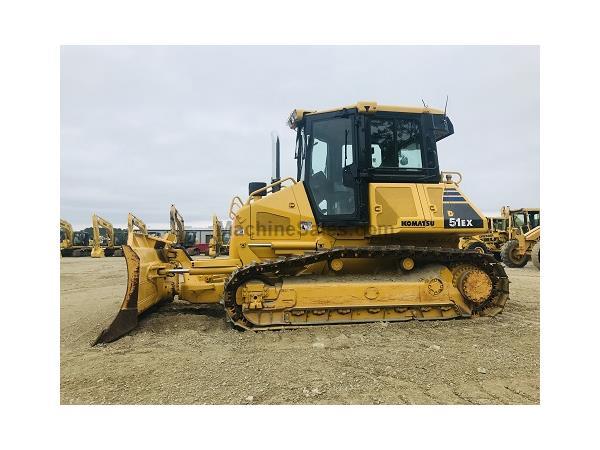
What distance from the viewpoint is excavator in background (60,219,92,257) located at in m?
27.5

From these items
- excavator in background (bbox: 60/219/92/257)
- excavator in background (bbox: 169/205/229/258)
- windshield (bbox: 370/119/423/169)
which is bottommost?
excavator in background (bbox: 60/219/92/257)

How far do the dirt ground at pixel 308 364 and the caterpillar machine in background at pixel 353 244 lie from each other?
31cm

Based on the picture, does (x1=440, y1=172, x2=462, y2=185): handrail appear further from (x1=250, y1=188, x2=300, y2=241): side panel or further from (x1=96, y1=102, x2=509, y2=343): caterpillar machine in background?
(x1=250, y1=188, x2=300, y2=241): side panel

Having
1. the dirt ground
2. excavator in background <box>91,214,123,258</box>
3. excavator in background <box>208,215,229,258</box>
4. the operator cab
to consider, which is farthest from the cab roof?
excavator in background <box>91,214,123,258</box>

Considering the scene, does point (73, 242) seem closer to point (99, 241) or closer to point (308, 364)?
point (99, 241)

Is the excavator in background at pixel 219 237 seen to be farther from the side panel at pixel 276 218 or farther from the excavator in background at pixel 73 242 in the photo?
→ the excavator in background at pixel 73 242

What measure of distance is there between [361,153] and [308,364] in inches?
127

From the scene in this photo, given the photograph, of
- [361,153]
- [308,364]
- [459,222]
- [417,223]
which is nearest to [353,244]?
[417,223]

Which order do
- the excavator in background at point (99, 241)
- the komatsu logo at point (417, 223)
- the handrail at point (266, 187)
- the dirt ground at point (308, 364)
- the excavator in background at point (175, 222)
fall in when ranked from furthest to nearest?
the excavator in background at point (99, 241)
the excavator in background at point (175, 222)
the handrail at point (266, 187)
the komatsu logo at point (417, 223)
the dirt ground at point (308, 364)

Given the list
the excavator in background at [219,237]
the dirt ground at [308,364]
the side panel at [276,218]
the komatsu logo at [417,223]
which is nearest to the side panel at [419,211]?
the komatsu logo at [417,223]

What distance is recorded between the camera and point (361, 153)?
582 centimetres

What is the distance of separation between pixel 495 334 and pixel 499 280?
1.20 m

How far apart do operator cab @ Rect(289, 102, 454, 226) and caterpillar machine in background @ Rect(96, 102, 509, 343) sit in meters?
0.02

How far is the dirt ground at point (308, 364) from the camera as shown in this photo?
10.7ft
